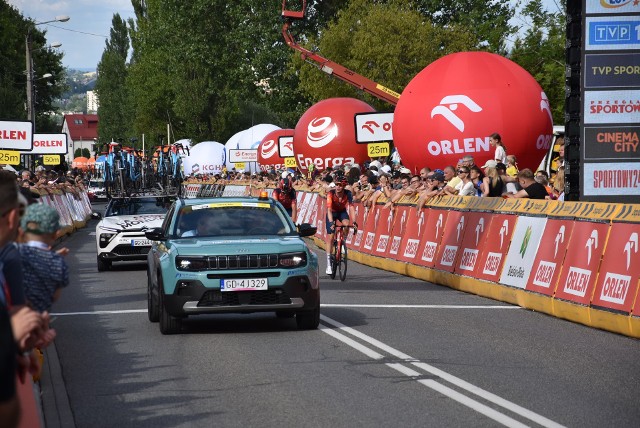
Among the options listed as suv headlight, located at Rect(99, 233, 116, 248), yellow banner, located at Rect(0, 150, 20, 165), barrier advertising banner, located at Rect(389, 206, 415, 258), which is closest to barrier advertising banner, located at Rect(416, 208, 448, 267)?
barrier advertising banner, located at Rect(389, 206, 415, 258)

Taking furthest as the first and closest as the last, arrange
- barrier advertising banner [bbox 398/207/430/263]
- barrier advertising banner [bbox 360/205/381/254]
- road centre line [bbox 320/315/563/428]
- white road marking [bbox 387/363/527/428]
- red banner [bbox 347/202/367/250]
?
red banner [bbox 347/202/367/250] < barrier advertising banner [bbox 360/205/381/254] < barrier advertising banner [bbox 398/207/430/263] < road centre line [bbox 320/315/563/428] < white road marking [bbox 387/363/527/428]

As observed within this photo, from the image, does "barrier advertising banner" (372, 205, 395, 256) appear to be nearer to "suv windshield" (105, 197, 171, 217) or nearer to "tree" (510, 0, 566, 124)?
"suv windshield" (105, 197, 171, 217)

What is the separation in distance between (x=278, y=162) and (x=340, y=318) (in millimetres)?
50726

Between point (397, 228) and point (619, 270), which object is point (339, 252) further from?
point (619, 270)

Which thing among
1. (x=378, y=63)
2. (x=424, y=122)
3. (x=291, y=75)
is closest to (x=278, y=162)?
(x=291, y=75)

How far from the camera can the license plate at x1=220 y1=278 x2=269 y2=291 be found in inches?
531

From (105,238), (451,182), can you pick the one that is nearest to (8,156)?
(105,238)

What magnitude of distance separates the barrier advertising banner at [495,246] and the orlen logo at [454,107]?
10.7 m

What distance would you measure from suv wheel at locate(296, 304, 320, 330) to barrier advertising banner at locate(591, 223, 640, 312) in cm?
304

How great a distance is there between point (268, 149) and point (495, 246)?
48782 mm

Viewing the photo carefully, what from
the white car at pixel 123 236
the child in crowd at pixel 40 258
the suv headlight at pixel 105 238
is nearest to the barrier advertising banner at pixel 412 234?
the white car at pixel 123 236

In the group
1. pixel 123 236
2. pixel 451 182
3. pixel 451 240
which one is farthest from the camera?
pixel 123 236

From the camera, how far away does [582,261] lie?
15.0 metres

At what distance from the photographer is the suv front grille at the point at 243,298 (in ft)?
44.3
